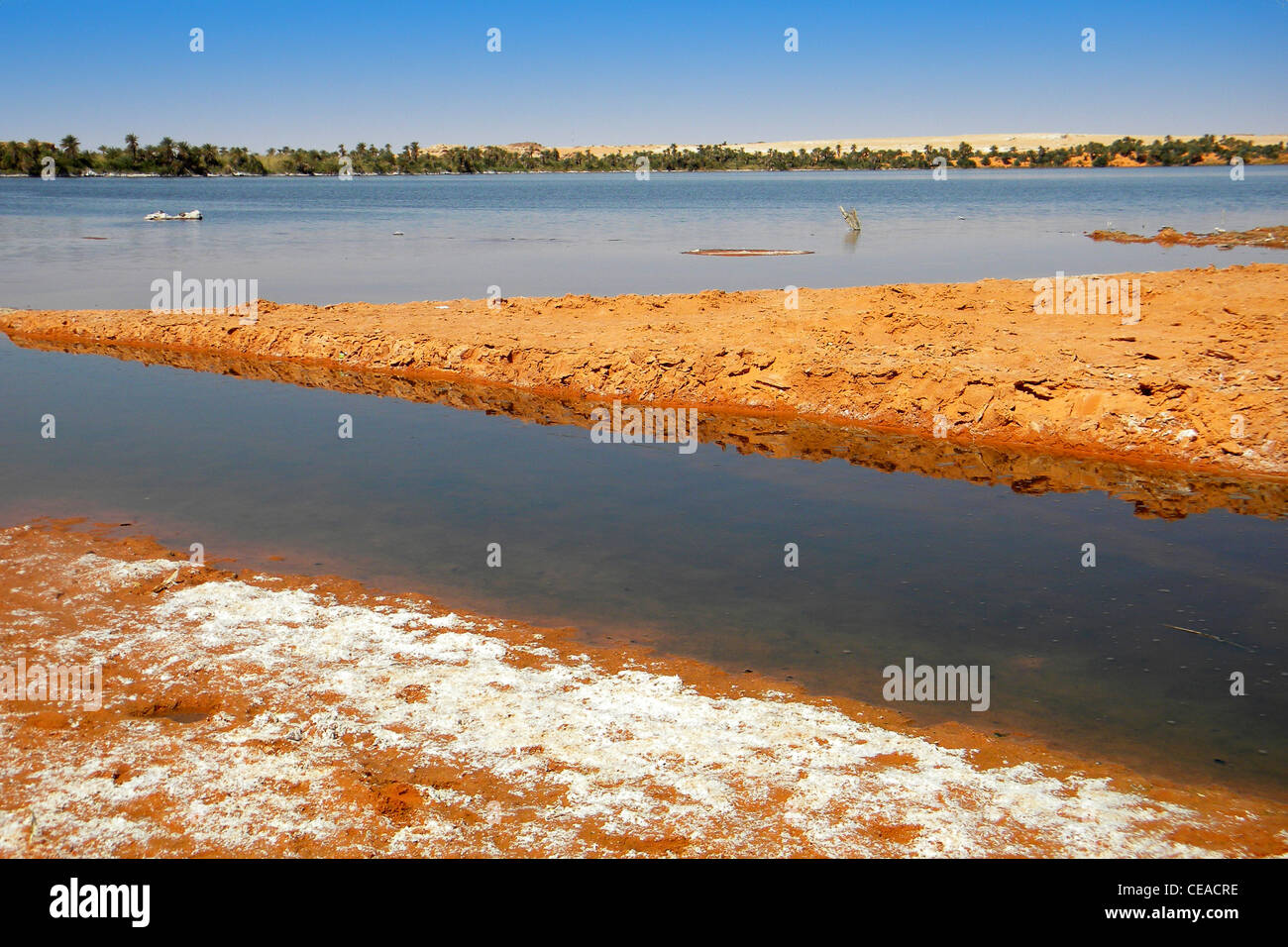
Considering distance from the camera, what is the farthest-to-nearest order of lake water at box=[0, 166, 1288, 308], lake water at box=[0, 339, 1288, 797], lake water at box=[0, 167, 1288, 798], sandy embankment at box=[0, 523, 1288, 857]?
lake water at box=[0, 166, 1288, 308] < lake water at box=[0, 167, 1288, 798] < lake water at box=[0, 339, 1288, 797] < sandy embankment at box=[0, 523, 1288, 857]

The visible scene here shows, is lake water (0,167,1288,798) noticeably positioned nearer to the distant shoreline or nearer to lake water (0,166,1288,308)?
lake water (0,166,1288,308)

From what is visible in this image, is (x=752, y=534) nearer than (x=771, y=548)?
No

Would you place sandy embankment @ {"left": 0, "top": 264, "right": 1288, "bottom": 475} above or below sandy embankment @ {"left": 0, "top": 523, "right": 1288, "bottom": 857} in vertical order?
above

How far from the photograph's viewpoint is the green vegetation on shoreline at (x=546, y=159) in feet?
445

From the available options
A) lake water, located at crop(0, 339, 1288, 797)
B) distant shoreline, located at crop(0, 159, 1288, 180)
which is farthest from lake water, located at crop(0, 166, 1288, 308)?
distant shoreline, located at crop(0, 159, 1288, 180)

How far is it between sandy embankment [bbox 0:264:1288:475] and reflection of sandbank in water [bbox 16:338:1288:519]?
306mm

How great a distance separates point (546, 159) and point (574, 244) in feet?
538

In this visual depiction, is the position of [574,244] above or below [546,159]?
below

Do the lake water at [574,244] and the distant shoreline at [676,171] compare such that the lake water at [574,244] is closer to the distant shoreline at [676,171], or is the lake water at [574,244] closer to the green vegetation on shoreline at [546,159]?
the green vegetation on shoreline at [546,159]

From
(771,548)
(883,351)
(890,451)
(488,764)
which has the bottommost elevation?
(488,764)

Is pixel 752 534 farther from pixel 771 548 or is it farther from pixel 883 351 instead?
pixel 883 351

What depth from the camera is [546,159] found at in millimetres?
190375

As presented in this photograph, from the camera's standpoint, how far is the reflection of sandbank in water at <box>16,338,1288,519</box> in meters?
10.7

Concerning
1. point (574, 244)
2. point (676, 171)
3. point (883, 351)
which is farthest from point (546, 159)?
point (883, 351)
